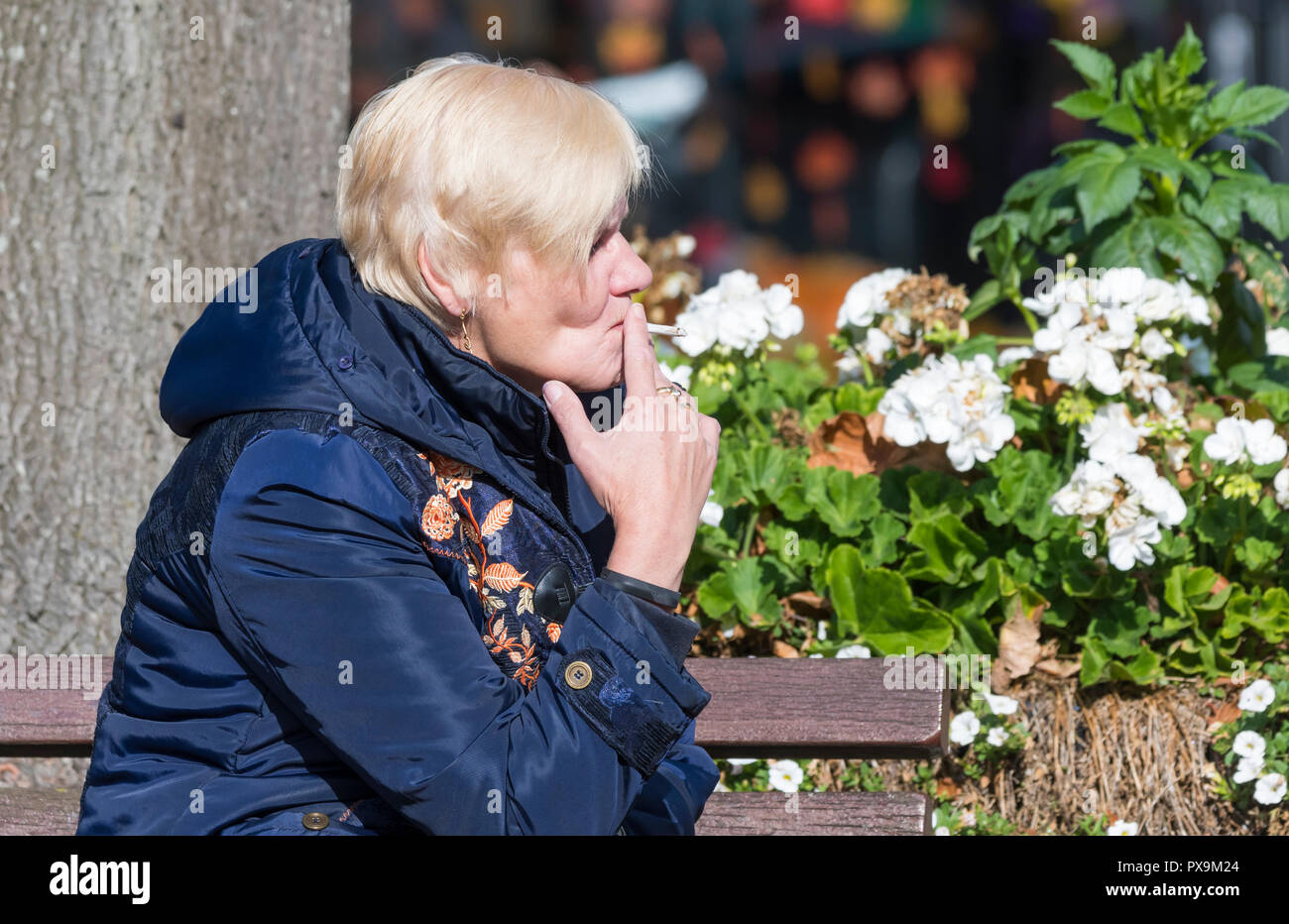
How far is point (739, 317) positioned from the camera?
307 centimetres

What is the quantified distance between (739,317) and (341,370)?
5.11 ft

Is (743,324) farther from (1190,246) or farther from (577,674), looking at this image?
(577,674)

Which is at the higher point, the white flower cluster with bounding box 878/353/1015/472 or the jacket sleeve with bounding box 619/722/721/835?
the white flower cluster with bounding box 878/353/1015/472

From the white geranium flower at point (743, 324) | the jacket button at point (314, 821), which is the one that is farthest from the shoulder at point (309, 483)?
the white geranium flower at point (743, 324)

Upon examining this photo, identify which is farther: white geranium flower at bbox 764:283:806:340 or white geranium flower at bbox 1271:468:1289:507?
white geranium flower at bbox 764:283:806:340

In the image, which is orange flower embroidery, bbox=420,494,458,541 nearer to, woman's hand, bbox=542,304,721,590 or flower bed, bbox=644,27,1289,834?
woman's hand, bbox=542,304,721,590

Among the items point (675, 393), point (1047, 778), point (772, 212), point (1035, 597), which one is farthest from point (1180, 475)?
point (772, 212)

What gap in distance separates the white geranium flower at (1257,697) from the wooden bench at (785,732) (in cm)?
66

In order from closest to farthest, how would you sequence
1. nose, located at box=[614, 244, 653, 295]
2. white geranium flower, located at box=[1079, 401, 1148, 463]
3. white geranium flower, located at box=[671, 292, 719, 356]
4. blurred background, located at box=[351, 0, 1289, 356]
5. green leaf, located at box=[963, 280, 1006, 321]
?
nose, located at box=[614, 244, 653, 295]
white geranium flower, located at box=[1079, 401, 1148, 463]
white geranium flower, located at box=[671, 292, 719, 356]
green leaf, located at box=[963, 280, 1006, 321]
blurred background, located at box=[351, 0, 1289, 356]

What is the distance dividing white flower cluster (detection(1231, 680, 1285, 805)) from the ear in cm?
162

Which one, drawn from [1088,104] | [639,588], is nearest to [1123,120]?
[1088,104]

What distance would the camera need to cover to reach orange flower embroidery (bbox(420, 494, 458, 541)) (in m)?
1.63

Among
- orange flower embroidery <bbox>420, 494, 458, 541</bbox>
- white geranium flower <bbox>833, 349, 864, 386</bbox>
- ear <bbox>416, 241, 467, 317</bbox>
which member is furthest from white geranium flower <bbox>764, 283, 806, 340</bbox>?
orange flower embroidery <bbox>420, 494, 458, 541</bbox>

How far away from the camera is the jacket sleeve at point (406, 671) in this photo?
150 cm
